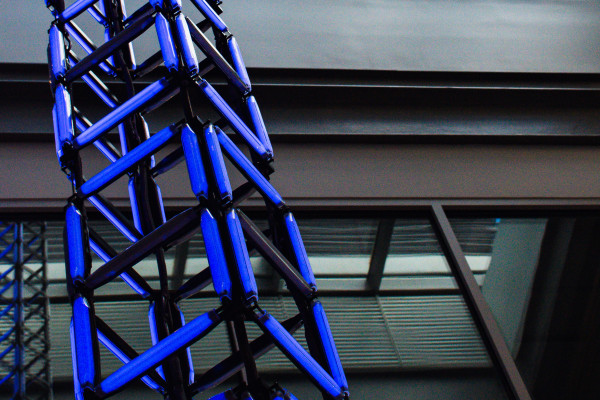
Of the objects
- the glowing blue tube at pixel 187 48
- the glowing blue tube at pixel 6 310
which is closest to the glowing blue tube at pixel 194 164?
the glowing blue tube at pixel 187 48

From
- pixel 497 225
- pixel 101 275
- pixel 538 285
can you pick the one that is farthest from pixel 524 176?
pixel 101 275

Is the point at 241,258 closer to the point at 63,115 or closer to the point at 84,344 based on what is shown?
the point at 84,344

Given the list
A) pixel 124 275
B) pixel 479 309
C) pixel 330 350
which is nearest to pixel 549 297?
pixel 479 309

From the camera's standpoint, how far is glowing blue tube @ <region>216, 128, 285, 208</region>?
1950 millimetres

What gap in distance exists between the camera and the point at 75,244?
176 cm

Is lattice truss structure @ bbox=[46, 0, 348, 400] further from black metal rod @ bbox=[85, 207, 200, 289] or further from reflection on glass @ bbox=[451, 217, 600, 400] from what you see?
reflection on glass @ bbox=[451, 217, 600, 400]

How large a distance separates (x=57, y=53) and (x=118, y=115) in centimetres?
53

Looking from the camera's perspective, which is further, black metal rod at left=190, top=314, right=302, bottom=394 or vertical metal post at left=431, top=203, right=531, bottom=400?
vertical metal post at left=431, top=203, right=531, bottom=400

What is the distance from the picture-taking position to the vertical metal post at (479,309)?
10.5 feet

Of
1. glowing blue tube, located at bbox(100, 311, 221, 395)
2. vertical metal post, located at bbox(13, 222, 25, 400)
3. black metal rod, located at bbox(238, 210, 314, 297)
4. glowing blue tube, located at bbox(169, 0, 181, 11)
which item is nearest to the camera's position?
glowing blue tube, located at bbox(100, 311, 221, 395)

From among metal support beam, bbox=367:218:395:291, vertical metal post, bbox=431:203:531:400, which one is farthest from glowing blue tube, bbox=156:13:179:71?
vertical metal post, bbox=431:203:531:400

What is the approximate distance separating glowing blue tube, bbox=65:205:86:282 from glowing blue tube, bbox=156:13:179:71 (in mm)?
513

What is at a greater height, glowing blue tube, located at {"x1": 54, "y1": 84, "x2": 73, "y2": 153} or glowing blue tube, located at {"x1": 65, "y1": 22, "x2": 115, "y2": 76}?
glowing blue tube, located at {"x1": 65, "y1": 22, "x2": 115, "y2": 76}

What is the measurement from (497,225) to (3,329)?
9.45 feet
